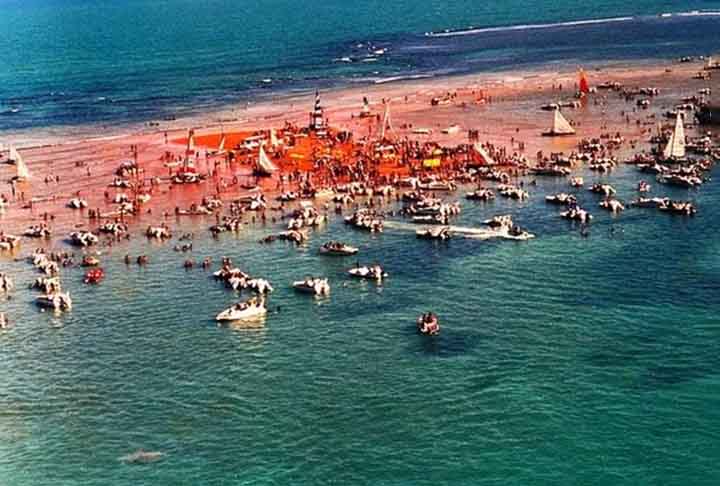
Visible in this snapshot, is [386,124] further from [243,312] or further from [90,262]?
[243,312]

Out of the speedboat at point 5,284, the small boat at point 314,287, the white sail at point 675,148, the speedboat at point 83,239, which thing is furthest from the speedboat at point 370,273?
the white sail at point 675,148

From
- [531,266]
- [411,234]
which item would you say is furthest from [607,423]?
[411,234]

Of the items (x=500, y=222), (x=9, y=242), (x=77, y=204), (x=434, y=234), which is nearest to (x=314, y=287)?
(x=434, y=234)

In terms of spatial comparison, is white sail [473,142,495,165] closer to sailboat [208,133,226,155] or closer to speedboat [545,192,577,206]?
speedboat [545,192,577,206]

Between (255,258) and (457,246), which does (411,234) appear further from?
(255,258)

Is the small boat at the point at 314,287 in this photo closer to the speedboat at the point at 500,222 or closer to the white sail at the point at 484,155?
the speedboat at the point at 500,222

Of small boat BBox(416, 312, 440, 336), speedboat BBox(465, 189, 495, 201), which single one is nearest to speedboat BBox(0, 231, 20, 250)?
speedboat BBox(465, 189, 495, 201)
